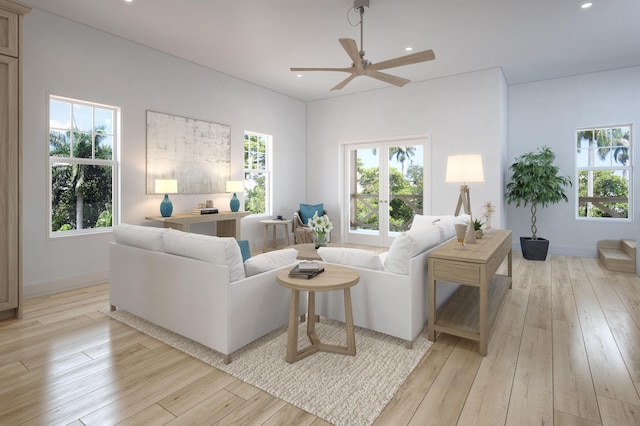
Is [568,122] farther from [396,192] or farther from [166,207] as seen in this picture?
[166,207]

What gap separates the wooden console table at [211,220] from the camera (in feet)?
15.1

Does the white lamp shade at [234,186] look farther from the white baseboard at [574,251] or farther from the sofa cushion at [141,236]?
the white baseboard at [574,251]

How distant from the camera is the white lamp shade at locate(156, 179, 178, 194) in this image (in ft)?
14.9

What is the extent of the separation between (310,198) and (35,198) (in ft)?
15.9

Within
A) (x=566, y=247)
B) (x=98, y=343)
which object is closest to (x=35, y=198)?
(x=98, y=343)

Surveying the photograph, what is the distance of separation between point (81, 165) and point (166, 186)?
978 millimetres

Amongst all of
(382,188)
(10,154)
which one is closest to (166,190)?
(10,154)

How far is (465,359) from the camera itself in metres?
2.35

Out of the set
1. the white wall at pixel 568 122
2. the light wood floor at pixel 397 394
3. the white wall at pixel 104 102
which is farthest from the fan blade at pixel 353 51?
the white wall at pixel 568 122

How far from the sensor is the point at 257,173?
657cm

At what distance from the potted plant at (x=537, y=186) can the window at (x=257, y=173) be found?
172 inches

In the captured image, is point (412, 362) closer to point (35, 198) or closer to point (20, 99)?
point (20, 99)

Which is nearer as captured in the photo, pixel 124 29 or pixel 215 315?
pixel 215 315

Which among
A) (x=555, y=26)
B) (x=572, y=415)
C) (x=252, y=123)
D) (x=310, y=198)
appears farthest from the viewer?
(x=310, y=198)
